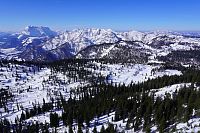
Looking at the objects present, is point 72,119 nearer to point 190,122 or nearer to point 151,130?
point 151,130

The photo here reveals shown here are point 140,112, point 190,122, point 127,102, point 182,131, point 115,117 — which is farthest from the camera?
point 127,102

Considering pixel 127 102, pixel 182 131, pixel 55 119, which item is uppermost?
pixel 182 131

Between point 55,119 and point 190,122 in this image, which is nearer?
point 190,122

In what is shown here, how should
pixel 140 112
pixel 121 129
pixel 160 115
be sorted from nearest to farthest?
1. pixel 160 115
2. pixel 121 129
3. pixel 140 112

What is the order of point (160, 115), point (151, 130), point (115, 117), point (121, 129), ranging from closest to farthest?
point (151, 130)
point (160, 115)
point (121, 129)
point (115, 117)

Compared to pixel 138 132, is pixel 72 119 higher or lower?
lower

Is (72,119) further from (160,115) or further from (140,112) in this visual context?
(160,115)

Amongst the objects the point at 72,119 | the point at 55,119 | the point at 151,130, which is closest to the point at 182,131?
the point at 151,130

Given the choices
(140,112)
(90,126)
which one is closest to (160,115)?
(140,112)

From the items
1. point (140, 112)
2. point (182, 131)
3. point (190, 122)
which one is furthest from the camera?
point (140, 112)
